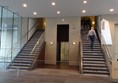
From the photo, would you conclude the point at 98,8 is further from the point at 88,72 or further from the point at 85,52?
the point at 88,72

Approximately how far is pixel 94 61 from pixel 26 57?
5.05m

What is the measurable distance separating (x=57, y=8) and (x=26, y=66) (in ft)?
15.1

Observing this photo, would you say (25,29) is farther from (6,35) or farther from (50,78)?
(50,78)

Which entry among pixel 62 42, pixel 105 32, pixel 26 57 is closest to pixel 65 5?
pixel 105 32

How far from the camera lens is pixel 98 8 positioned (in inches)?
443

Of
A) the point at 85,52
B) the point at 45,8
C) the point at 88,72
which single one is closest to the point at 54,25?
the point at 45,8

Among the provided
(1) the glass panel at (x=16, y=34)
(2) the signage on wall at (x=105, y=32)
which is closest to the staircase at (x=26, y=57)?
(1) the glass panel at (x=16, y=34)

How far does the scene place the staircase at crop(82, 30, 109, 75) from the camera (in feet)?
31.5

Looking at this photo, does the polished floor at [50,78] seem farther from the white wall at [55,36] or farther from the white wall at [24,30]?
the white wall at [24,30]

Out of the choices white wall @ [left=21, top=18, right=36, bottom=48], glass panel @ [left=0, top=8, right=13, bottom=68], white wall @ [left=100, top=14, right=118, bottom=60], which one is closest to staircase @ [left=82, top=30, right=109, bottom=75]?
white wall @ [left=100, top=14, right=118, bottom=60]

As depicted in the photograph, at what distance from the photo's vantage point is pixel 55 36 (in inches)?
571

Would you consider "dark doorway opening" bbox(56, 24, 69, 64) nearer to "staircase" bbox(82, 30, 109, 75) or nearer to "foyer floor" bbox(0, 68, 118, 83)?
"staircase" bbox(82, 30, 109, 75)

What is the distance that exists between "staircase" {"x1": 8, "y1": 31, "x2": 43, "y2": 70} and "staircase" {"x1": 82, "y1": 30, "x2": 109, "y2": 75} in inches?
147

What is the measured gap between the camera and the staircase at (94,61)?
9602 mm
